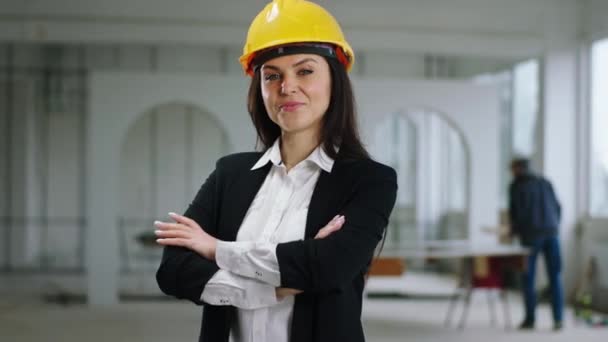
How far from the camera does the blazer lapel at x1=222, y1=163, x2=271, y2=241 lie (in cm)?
207

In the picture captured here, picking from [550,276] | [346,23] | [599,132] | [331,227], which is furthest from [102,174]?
[331,227]

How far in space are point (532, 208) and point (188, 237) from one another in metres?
7.47

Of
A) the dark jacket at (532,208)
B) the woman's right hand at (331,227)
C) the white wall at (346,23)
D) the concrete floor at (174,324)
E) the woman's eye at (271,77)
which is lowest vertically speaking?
the concrete floor at (174,324)

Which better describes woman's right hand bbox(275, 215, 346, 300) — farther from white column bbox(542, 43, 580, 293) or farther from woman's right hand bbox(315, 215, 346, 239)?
white column bbox(542, 43, 580, 293)

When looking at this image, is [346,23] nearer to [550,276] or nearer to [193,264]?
[550,276]

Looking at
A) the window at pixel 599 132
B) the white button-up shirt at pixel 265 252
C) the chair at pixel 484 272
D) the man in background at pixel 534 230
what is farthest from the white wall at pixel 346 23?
the white button-up shirt at pixel 265 252

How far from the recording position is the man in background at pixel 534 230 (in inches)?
357

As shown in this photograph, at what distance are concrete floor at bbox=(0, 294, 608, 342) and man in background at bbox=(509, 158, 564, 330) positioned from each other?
1.02ft

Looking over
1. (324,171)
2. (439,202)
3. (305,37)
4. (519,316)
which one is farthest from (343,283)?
(439,202)

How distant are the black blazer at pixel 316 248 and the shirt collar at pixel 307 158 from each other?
15mm

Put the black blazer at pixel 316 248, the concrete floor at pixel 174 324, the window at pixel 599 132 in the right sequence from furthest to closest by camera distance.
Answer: the window at pixel 599 132, the concrete floor at pixel 174 324, the black blazer at pixel 316 248

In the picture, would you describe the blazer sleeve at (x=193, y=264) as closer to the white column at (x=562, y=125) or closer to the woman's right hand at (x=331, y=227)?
the woman's right hand at (x=331, y=227)

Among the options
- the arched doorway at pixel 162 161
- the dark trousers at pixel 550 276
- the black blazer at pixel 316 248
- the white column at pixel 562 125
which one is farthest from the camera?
the arched doorway at pixel 162 161

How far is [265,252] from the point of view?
1.96 metres
